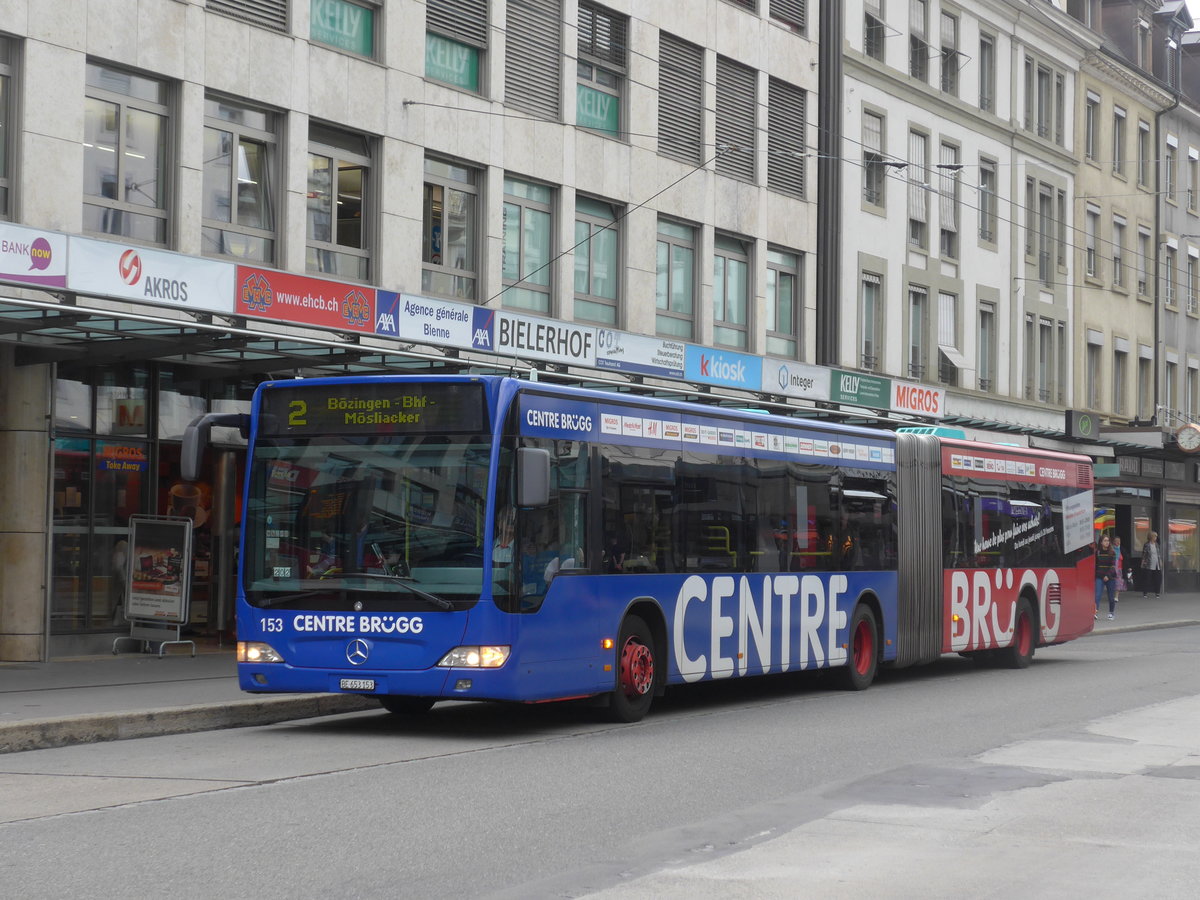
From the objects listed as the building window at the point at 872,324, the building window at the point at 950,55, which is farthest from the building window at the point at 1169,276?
the building window at the point at 872,324

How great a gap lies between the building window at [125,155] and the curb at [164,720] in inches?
267

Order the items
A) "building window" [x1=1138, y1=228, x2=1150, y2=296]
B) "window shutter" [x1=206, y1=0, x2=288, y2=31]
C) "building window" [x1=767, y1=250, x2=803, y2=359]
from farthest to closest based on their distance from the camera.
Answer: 1. "building window" [x1=1138, y1=228, x2=1150, y2=296]
2. "building window" [x1=767, y1=250, x2=803, y2=359]
3. "window shutter" [x1=206, y1=0, x2=288, y2=31]

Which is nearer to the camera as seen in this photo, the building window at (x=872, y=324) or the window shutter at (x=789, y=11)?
the window shutter at (x=789, y=11)

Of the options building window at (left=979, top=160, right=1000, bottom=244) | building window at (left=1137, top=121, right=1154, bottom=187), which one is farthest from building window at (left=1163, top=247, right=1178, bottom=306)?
building window at (left=979, top=160, right=1000, bottom=244)

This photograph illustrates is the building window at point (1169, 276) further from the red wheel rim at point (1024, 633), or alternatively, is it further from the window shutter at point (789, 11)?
the red wheel rim at point (1024, 633)

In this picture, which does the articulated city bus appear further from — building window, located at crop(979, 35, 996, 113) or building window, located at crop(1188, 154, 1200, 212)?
building window, located at crop(1188, 154, 1200, 212)

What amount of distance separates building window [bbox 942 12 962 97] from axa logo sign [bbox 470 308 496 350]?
19.6 metres

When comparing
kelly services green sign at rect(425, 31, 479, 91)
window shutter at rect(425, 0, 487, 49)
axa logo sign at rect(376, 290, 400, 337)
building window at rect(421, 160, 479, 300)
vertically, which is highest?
window shutter at rect(425, 0, 487, 49)

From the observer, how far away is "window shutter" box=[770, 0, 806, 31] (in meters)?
32.2

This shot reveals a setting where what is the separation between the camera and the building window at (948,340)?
38.5 metres

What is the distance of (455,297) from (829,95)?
12222mm

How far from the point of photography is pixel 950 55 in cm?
3912

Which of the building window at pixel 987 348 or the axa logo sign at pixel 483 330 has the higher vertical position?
the building window at pixel 987 348

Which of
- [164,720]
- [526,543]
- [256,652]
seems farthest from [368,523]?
[164,720]
